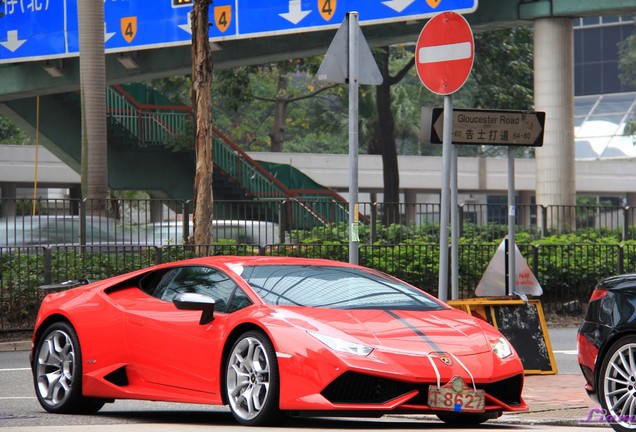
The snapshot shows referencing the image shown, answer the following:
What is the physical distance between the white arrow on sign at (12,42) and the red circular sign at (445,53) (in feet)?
87.2

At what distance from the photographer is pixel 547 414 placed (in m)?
9.91

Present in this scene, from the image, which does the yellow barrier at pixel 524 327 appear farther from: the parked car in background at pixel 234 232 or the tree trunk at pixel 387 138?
the tree trunk at pixel 387 138

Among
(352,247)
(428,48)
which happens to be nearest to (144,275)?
(352,247)

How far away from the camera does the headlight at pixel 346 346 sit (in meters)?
8.26

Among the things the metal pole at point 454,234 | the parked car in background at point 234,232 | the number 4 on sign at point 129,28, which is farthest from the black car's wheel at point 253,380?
the number 4 on sign at point 129,28

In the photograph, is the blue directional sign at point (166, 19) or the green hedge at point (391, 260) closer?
the green hedge at point (391, 260)

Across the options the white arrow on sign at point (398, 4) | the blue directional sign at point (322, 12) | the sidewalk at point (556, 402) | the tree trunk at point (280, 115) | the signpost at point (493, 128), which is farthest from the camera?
the tree trunk at point (280, 115)

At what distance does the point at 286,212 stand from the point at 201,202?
1.92 meters

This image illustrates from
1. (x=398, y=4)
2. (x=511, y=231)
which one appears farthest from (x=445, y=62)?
(x=398, y=4)

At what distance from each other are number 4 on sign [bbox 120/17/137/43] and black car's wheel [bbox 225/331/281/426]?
2567 cm

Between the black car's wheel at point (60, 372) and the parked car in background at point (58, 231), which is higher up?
the parked car in background at point (58, 231)

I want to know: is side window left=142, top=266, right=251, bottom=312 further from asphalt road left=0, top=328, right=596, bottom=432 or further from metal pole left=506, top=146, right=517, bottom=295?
metal pole left=506, top=146, right=517, bottom=295

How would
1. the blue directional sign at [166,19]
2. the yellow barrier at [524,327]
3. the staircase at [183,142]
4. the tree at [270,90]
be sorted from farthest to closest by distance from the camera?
the tree at [270,90] < the staircase at [183,142] < the blue directional sign at [166,19] < the yellow barrier at [524,327]

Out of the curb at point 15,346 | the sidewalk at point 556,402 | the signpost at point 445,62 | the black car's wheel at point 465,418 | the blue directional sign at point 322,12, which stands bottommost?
the curb at point 15,346
